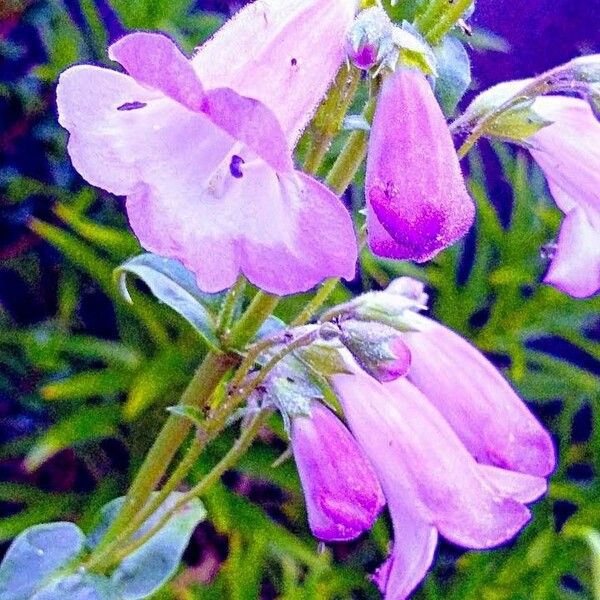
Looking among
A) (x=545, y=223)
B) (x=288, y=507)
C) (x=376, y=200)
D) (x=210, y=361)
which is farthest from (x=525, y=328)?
(x=376, y=200)

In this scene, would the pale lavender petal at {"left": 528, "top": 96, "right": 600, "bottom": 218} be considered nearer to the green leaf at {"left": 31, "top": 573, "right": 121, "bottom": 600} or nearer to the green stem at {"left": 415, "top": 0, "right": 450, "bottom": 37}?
the green stem at {"left": 415, "top": 0, "right": 450, "bottom": 37}

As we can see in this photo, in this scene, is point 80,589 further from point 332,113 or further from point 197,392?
point 332,113

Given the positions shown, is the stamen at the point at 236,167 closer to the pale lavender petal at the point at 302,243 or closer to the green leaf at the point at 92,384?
the pale lavender petal at the point at 302,243

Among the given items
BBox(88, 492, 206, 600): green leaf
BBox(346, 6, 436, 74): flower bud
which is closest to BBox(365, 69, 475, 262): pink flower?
BBox(346, 6, 436, 74): flower bud

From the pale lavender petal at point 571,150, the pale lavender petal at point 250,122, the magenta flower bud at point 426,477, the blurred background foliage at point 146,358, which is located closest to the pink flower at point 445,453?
the magenta flower bud at point 426,477

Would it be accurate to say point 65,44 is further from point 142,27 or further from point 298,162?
point 298,162

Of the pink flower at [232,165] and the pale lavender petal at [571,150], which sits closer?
the pink flower at [232,165]

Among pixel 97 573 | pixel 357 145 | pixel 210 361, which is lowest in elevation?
pixel 97 573
